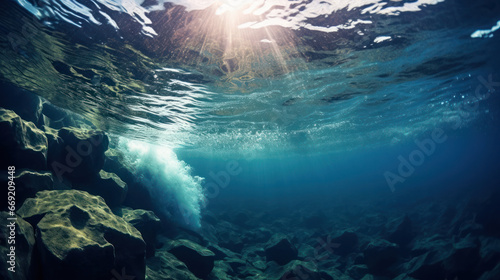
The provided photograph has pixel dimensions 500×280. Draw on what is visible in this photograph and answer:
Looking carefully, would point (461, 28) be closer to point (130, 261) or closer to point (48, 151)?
point (130, 261)

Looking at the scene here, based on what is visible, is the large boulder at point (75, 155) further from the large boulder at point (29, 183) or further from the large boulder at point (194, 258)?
the large boulder at point (194, 258)

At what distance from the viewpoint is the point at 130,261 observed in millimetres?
7699

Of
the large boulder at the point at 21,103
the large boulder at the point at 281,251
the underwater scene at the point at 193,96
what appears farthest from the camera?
the large boulder at the point at 281,251

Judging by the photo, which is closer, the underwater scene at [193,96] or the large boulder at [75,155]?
the underwater scene at [193,96]

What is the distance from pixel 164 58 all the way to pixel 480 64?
1784cm

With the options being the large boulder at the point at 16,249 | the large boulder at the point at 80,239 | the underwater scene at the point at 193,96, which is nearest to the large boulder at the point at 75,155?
the underwater scene at the point at 193,96

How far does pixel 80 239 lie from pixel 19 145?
5.43 m

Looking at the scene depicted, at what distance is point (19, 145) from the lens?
8820 millimetres

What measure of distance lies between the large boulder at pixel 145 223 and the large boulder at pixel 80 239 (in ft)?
8.30

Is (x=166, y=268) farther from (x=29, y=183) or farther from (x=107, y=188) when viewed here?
(x=29, y=183)

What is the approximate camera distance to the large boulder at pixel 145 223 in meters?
11.1

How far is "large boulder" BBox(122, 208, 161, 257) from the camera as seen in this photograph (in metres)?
11.1

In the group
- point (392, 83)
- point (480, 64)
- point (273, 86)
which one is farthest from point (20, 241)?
point (480, 64)

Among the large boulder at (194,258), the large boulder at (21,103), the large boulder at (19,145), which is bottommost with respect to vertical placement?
the large boulder at (194,258)
